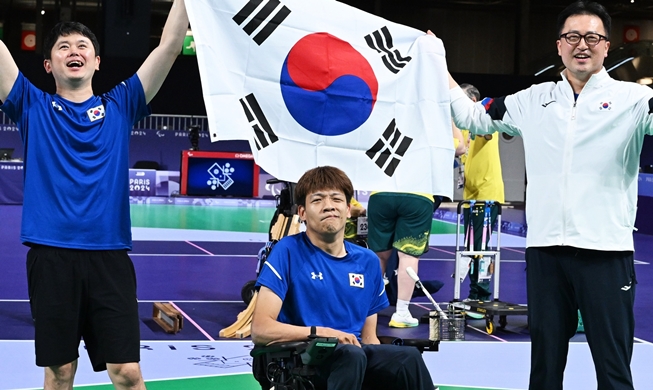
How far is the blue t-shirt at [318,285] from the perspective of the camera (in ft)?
12.5

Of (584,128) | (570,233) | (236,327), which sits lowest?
(236,327)

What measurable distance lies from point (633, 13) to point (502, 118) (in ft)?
97.1

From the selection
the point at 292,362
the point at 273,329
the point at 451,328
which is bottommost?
the point at 451,328

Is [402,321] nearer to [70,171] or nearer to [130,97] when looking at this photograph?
[130,97]

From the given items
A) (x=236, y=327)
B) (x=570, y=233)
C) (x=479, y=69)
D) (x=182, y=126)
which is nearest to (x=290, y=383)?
(x=570, y=233)

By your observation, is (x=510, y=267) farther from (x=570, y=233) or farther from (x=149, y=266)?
(x=570, y=233)

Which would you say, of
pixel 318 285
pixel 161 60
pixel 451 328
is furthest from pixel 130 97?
pixel 451 328

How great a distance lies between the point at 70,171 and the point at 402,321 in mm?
3843

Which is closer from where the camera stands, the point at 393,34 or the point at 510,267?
the point at 393,34

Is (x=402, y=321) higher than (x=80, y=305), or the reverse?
(x=80, y=305)

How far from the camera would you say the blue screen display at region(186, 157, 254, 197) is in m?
20.2

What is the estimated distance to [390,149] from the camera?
501cm

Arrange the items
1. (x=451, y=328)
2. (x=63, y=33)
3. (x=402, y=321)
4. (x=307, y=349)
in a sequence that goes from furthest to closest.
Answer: (x=402, y=321)
(x=451, y=328)
(x=63, y=33)
(x=307, y=349)

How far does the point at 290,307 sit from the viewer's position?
151 inches
